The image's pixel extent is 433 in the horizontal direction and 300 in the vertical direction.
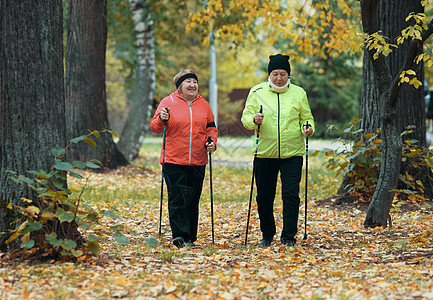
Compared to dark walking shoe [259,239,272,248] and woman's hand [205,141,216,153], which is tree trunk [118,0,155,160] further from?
dark walking shoe [259,239,272,248]

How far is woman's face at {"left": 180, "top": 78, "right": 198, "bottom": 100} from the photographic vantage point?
19.8ft

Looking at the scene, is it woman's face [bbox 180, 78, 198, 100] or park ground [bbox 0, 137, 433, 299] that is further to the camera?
woman's face [bbox 180, 78, 198, 100]

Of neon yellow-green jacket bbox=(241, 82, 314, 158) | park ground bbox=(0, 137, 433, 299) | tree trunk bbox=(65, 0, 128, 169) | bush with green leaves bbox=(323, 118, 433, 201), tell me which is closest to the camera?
park ground bbox=(0, 137, 433, 299)

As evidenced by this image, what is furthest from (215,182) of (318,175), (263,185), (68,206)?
(68,206)

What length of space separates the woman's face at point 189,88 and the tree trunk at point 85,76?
6.35m

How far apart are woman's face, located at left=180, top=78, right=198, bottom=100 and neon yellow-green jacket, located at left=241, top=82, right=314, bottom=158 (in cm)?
59

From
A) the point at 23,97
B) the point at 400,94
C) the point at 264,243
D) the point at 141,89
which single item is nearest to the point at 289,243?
the point at 264,243

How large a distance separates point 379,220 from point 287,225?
4.28 feet

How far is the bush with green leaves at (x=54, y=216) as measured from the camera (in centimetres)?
452

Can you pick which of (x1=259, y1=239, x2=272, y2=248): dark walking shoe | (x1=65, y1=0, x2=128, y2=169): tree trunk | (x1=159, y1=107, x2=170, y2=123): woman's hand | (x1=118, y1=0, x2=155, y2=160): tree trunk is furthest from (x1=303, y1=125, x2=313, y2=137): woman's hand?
(x1=118, y1=0, x2=155, y2=160): tree trunk

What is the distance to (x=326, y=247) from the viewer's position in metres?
5.95

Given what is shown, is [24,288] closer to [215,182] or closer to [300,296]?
[300,296]

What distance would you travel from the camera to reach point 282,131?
5809 millimetres

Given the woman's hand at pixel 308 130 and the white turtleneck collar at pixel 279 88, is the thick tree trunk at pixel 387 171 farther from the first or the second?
the white turtleneck collar at pixel 279 88
